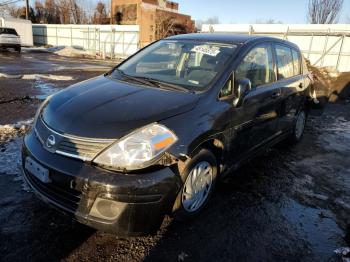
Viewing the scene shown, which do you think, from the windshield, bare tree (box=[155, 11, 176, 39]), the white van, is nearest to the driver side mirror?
the windshield

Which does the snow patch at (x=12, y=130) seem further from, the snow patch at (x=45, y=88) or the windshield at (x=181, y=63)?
the snow patch at (x=45, y=88)

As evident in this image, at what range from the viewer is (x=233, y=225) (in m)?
3.10

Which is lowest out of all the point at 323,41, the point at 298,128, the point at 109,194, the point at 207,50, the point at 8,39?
the point at 298,128

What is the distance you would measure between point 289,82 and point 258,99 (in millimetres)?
1252

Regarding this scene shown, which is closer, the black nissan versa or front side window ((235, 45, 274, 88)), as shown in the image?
the black nissan versa

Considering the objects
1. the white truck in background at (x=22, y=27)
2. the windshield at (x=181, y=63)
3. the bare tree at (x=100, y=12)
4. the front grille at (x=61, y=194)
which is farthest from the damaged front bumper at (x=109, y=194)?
the bare tree at (x=100, y=12)

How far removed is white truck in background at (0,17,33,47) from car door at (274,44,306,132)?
116 ft

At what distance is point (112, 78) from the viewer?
12.3ft

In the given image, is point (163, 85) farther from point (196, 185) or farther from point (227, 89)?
point (196, 185)

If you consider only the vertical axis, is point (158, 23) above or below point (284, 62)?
above

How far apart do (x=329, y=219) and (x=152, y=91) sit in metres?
2.31

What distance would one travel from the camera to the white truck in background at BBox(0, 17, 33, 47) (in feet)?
109

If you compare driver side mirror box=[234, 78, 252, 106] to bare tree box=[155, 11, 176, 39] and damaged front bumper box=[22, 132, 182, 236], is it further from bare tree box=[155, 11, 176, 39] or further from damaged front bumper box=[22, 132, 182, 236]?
bare tree box=[155, 11, 176, 39]

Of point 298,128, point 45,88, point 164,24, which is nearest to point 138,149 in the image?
point 298,128
